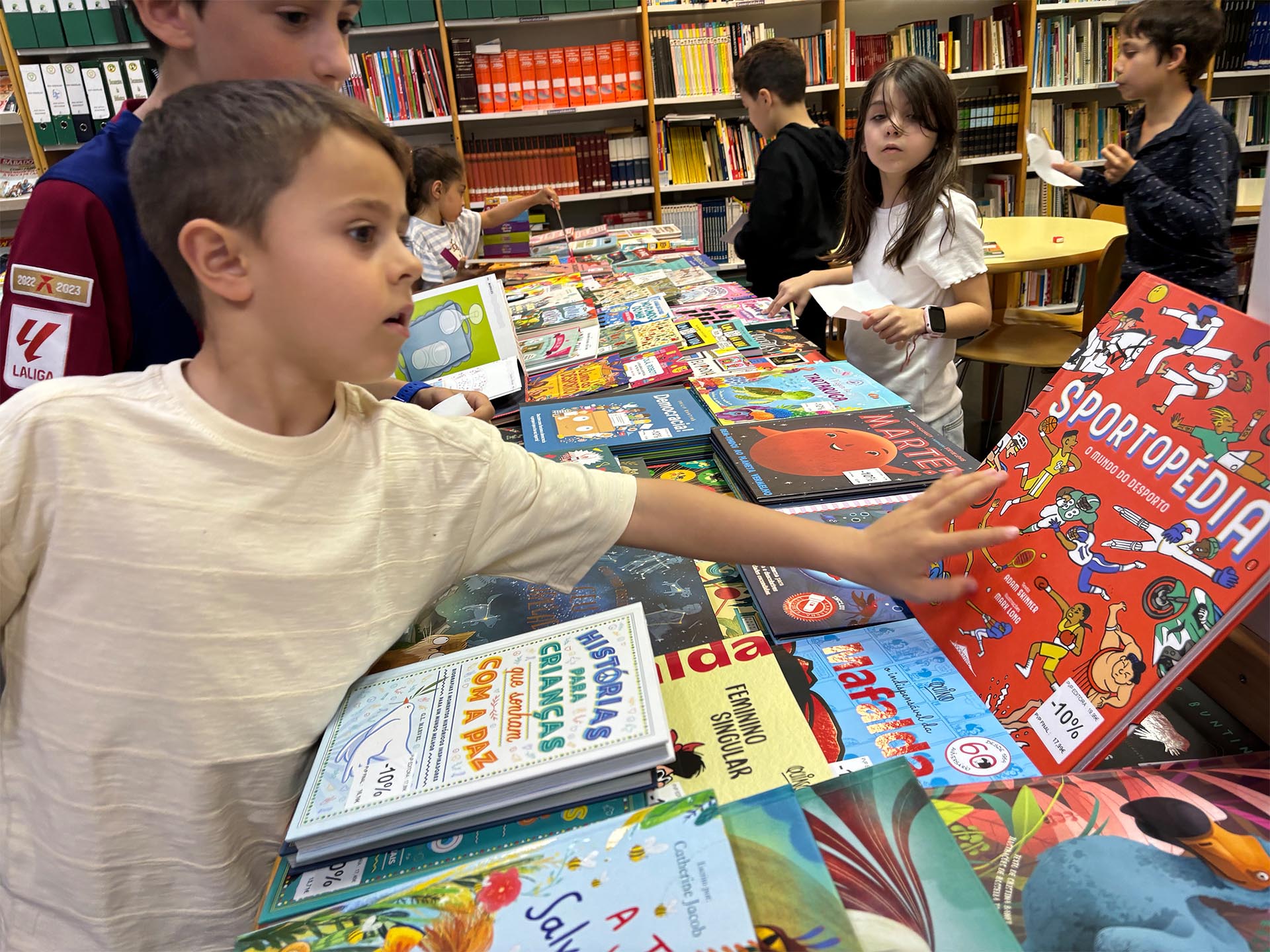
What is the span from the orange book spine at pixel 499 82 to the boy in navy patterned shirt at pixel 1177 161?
9.10 ft

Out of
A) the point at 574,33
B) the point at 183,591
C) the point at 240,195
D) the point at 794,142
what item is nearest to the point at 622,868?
the point at 183,591

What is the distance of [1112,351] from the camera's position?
0.70 metres

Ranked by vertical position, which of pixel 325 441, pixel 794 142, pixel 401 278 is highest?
pixel 794 142

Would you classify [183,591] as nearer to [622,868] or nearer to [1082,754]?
[622,868]

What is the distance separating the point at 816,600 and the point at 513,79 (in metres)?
3.98

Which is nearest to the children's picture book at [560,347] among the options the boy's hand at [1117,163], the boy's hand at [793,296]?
the boy's hand at [793,296]

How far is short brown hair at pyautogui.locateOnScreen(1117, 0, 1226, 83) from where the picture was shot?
2.34m

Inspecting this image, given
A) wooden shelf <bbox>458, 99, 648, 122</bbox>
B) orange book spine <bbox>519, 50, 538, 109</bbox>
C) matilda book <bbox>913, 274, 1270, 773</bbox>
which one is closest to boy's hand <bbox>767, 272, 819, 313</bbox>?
matilda book <bbox>913, 274, 1270, 773</bbox>

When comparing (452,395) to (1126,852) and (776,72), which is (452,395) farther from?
(776,72)

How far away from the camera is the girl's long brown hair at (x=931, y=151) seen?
1.68 m

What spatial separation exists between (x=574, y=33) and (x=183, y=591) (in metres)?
4.52

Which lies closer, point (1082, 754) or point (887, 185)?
point (1082, 754)

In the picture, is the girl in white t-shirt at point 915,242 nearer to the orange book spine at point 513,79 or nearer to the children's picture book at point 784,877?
the children's picture book at point 784,877

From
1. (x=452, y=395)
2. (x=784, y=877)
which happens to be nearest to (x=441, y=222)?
(x=452, y=395)
